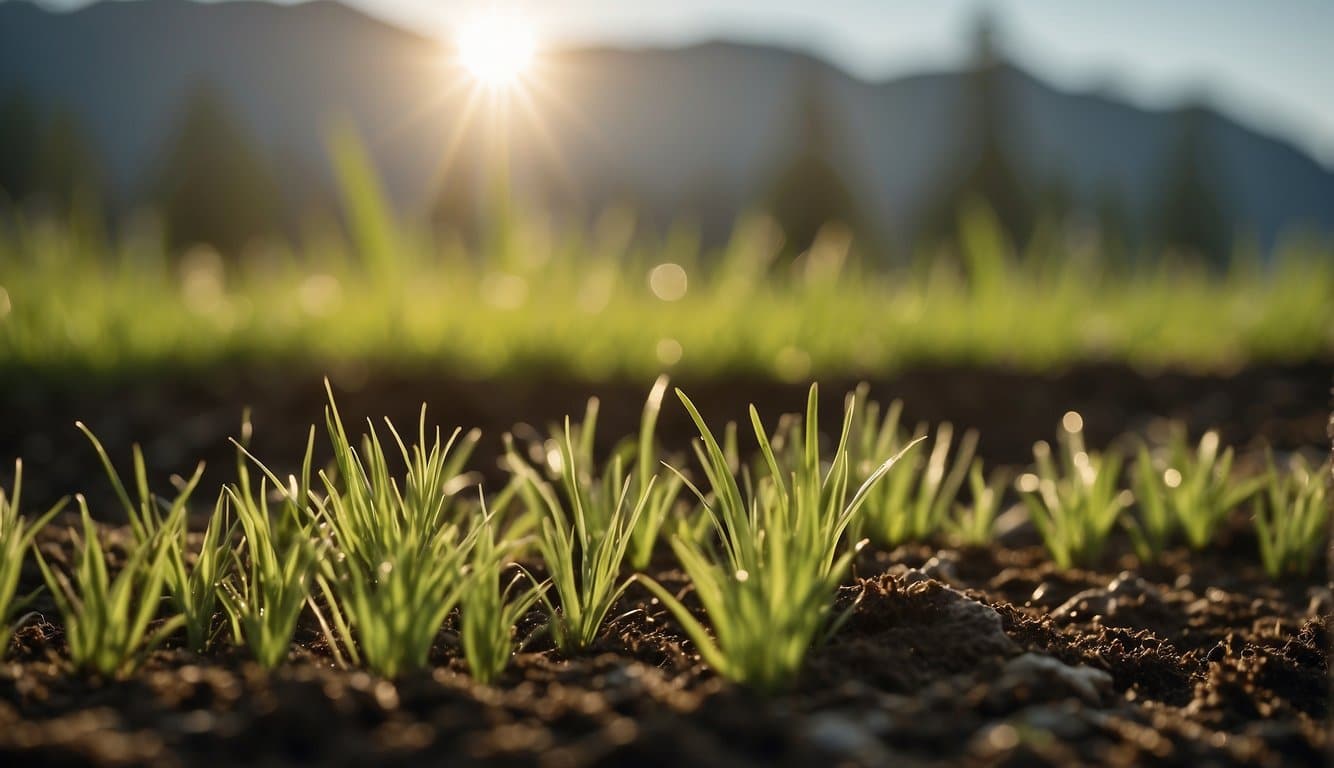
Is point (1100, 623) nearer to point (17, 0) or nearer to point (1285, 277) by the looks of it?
point (1285, 277)

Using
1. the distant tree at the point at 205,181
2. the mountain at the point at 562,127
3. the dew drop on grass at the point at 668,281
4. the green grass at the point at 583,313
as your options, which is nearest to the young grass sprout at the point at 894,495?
the green grass at the point at 583,313

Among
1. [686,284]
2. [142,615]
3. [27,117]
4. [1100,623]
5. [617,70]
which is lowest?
[1100,623]

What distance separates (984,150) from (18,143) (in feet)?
83.1

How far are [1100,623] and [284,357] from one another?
3.30 m

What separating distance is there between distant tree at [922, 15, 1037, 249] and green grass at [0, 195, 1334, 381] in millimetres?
19004

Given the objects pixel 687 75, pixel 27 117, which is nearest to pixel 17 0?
pixel 687 75

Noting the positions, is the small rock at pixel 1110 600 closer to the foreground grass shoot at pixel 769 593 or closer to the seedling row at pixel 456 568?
the seedling row at pixel 456 568

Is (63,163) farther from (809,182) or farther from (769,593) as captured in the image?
(769,593)

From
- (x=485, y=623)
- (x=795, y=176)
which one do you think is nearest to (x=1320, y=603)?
(x=485, y=623)

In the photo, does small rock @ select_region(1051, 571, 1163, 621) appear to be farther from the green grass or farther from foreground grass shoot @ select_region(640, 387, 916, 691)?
the green grass

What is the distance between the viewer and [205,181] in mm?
24031

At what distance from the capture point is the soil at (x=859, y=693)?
0.93m

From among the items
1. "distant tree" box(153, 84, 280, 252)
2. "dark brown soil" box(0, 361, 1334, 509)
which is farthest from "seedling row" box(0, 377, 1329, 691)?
"distant tree" box(153, 84, 280, 252)

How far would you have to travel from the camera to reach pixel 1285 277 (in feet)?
17.2
